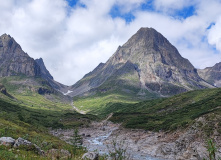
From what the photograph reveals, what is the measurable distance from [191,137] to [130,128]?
54908mm

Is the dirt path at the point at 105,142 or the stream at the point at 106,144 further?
the dirt path at the point at 105,142

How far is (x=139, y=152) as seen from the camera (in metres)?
76.9

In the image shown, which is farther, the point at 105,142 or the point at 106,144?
the point at 105,142

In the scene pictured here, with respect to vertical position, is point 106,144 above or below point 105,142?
below

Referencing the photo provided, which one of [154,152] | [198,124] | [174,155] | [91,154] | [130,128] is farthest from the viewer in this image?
[130,128]

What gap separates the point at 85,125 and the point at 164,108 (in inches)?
3014

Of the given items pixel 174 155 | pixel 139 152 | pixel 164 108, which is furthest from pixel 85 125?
pixel 174 155

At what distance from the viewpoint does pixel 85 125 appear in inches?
6452

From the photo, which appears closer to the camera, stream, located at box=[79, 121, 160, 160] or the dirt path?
stream, located at box=[79, 121, 160, 160]

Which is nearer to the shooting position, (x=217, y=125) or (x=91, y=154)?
(x=91, y=154)

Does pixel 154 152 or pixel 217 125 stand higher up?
Result: pixel 217 125

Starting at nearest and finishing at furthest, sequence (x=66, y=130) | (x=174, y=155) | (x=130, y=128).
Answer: (x=174, y=155)
(x=130, y=128)
(x=66, y=130)

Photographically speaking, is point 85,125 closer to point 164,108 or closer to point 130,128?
point 130,128

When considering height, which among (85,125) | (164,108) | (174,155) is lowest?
(174,155)
